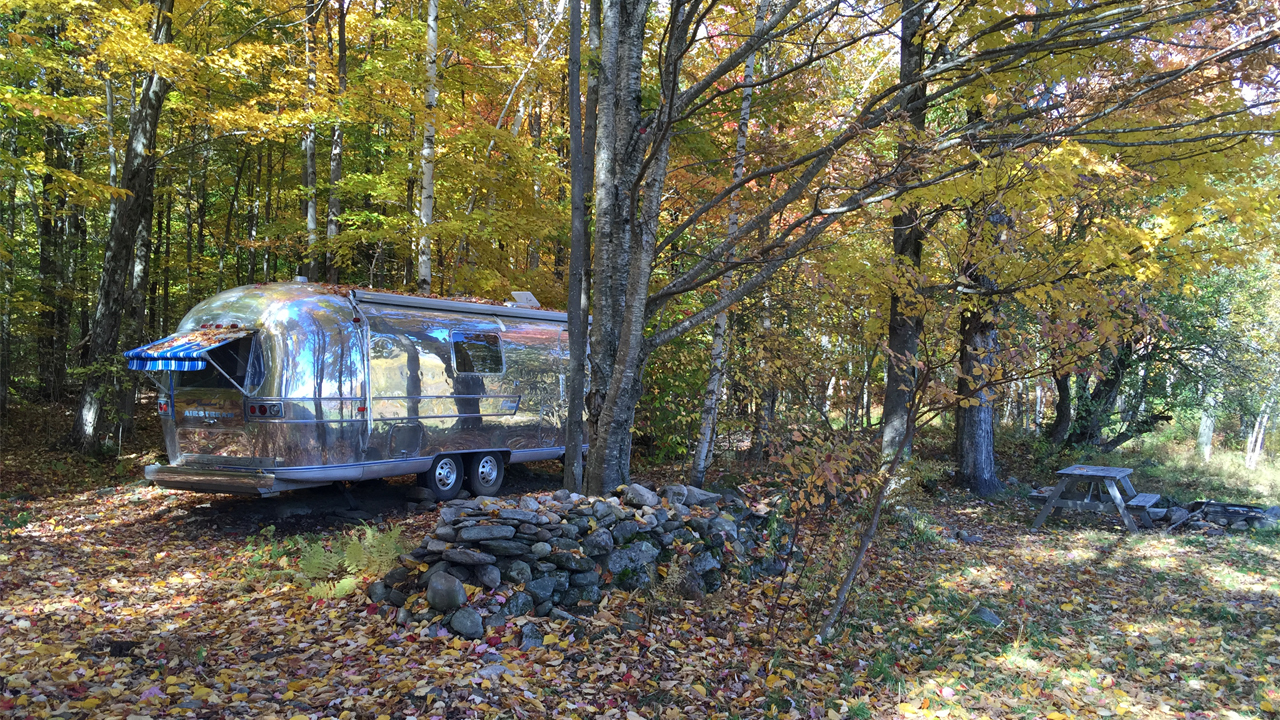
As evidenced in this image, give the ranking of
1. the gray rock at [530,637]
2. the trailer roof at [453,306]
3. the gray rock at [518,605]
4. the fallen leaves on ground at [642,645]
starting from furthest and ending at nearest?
the trailer roof at [453,306] < the gray rock at [518,605] < the gray rock at [530,637] < the fallen leaves on ground at [642,645]

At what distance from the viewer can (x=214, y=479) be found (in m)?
7.36

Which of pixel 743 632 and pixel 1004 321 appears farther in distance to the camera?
pixel 1004 321

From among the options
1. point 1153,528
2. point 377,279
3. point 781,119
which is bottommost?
point 1153,528

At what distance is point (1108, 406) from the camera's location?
46.0 ft

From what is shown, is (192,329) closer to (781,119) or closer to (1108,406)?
(781,119)

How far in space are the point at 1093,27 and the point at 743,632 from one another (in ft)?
17.3

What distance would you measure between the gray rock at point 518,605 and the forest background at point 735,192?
6.41 feet

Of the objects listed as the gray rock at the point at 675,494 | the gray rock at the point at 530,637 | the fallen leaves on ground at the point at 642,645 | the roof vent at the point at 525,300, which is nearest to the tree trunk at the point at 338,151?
the roof vent at the point at 525,300

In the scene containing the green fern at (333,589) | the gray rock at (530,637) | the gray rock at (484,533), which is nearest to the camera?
the gray rock at (530,637)

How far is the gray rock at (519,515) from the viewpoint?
5.45 meters

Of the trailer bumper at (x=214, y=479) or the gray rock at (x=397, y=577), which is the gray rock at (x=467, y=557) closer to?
the gray rock at (x=397, y=577)

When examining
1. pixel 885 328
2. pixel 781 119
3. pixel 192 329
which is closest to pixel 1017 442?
pixel 885 328

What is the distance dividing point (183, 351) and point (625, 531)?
4419mm

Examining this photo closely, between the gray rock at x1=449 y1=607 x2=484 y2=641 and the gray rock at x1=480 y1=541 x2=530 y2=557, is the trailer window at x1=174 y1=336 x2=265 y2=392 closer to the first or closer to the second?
the gray rock at x1=480 y1=541 x2=530 y2=557
